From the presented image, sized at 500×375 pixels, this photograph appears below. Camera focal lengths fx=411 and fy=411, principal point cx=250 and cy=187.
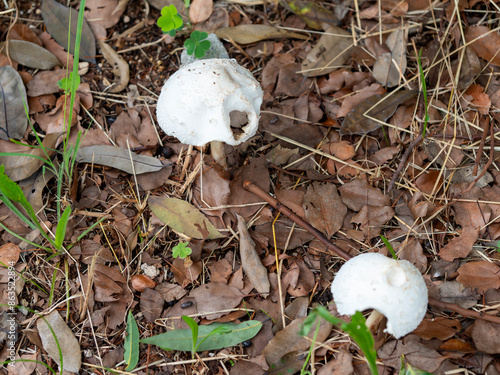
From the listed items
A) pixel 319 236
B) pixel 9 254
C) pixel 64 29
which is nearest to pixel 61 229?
pixel 9 254

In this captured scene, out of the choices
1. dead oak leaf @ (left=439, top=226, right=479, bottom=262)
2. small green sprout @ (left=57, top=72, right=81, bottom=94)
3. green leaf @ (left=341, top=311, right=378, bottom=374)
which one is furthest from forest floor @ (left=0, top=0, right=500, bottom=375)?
green leaf @ (left=341, top=311, right=378, bottom=374)

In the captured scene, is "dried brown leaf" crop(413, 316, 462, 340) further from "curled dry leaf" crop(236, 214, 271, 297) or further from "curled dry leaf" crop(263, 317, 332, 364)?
"curled dry leaf" crop(236, 214, 271, 297)

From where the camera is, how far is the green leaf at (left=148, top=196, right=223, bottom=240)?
8.34 ft

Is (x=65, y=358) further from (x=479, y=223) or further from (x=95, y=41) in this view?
(x=479, y=223)

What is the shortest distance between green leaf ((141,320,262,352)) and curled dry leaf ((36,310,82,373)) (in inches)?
15.6

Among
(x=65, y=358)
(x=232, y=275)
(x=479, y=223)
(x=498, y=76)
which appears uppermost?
(x=498, y=76)

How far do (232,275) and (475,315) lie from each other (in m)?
1.33

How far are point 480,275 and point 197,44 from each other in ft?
7.53

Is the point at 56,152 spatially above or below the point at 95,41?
below

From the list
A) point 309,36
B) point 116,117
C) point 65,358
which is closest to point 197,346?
point 65,358

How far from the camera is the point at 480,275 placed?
7.57 feet

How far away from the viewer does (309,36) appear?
313 cm

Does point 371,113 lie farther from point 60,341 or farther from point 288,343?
point 60,341

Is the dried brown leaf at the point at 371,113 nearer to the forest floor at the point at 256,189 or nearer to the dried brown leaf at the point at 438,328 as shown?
the forest floor at the point at 256,189
